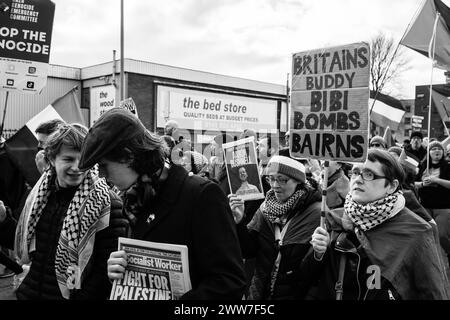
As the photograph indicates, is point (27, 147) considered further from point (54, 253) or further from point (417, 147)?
point (417, 147)

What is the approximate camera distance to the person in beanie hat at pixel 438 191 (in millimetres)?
6414

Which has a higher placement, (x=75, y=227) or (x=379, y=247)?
(x=75, y=227)

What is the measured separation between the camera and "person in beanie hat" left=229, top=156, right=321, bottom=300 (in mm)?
3021

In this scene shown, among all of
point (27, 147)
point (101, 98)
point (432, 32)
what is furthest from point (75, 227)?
point (101, 98)

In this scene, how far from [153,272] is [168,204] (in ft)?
0.92

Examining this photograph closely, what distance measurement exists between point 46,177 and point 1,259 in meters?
0.78

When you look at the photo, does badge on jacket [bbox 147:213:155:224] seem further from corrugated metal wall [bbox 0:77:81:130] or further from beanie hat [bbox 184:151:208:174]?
corrugated metal wall [bbox 0:77:81:130]

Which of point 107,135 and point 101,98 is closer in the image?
point 107,135

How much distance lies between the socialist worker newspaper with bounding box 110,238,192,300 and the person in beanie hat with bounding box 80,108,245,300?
0.04 m

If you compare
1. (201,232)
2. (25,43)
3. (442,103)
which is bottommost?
(201,232)

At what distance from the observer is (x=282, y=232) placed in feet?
10.5

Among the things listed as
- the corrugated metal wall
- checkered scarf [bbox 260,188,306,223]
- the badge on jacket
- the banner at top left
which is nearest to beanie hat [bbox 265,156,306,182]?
checkered scarf [bbox 260,188,306,223]
